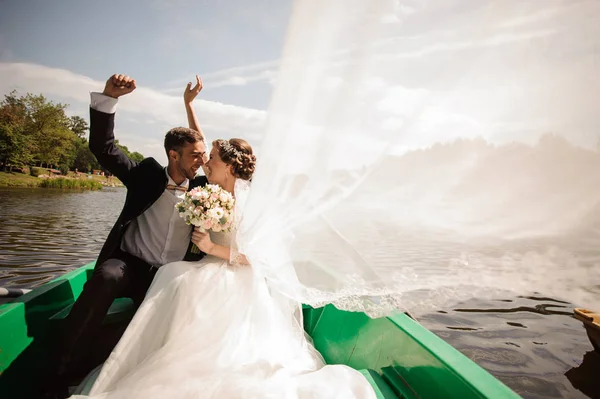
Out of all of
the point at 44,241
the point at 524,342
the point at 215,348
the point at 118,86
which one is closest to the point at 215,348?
the point at 215,348

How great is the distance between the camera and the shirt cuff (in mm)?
2434

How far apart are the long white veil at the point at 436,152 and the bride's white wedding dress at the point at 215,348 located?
38 cm

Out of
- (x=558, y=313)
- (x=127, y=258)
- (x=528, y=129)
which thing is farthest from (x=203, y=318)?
(x=558, y=313)

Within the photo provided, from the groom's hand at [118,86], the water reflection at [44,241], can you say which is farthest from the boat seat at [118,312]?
the water reflection at [44,241]

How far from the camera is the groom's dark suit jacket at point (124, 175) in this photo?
2.54 metres

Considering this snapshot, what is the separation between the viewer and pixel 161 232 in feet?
9.52

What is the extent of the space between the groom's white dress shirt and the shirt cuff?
68 cm

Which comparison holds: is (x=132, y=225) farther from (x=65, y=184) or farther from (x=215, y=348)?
(x=65, y=184)

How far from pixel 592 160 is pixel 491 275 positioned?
0.47 metres

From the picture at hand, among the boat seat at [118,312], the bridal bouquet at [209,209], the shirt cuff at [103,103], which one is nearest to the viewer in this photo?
the bridal bouquet at [209,209]

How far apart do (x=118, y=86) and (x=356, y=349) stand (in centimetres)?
256

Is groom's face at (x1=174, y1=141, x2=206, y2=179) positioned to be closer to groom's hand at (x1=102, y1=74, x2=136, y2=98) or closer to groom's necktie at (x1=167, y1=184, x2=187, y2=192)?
groom's necktie at (x1=167, y1=184, x2=187, y2=192)

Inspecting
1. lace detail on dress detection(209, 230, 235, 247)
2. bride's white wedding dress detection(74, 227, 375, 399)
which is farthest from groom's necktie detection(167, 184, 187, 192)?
bride's white wedding dress detection(74, 227, 375, 399)

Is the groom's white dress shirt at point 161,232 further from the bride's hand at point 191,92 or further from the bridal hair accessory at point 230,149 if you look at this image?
the bride's hand at point 191,92
